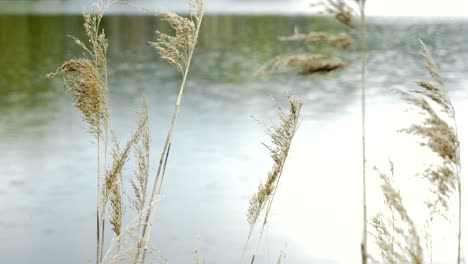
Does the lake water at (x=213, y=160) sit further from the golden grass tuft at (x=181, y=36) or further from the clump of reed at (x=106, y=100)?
the golden grass tuft at (x=181, y=36)

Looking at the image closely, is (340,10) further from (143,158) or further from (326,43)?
(143,158)

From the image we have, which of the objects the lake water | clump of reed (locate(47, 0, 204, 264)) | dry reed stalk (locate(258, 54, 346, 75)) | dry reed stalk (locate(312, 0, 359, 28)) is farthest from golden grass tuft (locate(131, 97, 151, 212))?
the lake water

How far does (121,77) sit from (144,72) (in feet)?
8.73

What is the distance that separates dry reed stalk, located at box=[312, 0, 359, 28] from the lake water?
18.1 feet

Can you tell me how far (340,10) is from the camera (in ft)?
7.29

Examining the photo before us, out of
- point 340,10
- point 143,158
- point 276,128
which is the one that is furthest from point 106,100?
point 340,10

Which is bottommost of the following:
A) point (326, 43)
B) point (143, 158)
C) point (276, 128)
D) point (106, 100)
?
point (143, 158)

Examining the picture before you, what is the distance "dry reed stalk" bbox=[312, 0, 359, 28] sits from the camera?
86.7 inches

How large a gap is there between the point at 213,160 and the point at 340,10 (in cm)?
1258

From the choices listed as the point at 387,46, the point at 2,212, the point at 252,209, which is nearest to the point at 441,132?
the point at 252,209

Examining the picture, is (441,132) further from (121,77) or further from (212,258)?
(121,77)

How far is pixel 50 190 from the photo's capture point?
12.2 meters

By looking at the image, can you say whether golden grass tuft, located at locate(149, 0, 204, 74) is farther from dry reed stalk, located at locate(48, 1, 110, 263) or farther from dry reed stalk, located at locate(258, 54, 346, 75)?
dry reed stalk, located at locate(258, 54, 346, 75)

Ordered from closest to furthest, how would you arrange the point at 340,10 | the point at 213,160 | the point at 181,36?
the point at 340,10 < the point at 181,36 < the point at 213,160
